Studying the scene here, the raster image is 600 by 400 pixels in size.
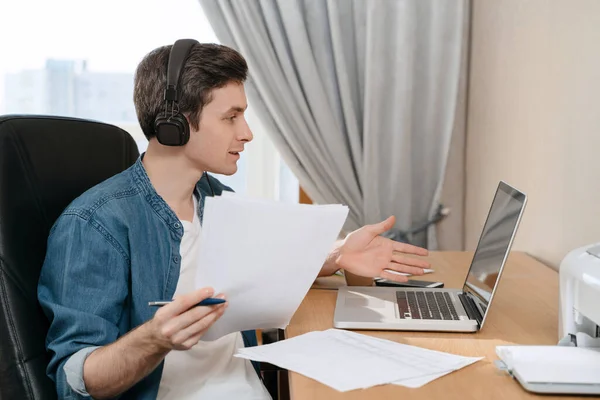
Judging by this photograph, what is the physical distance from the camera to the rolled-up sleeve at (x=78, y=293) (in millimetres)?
1122

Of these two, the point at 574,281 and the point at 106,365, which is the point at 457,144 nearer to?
the point at 574,281

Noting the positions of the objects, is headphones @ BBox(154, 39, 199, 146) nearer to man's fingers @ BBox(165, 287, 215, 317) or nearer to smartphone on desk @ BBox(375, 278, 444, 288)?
man's fingers @ BBox(165, 287, 215, 317)

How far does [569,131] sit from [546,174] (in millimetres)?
177

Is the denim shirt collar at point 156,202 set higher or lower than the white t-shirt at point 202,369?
higher

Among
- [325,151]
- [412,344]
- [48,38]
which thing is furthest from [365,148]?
[412,344]

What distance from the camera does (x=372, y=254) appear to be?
1.57 m

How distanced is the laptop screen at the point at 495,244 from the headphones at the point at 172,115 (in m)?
0.59

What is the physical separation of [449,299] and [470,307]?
0.08 metres

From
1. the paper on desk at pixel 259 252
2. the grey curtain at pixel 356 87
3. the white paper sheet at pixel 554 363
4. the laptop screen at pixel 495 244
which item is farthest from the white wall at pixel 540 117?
the paper on desk at pixel 259 252

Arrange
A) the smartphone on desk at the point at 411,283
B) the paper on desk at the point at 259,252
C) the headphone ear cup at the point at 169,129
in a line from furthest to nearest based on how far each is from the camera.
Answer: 1. the smartphone on desk at the point at 411,283
2. the headphone ear cup at the point at 169,129
3. the paper on desk at the point at 259,252

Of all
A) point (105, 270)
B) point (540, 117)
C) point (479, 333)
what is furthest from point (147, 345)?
point (540, 117)

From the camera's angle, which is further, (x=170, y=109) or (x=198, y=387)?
(x=170, y=109)

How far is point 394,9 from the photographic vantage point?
252 centimetres

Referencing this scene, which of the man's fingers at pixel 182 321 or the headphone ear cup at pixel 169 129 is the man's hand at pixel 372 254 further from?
the man's fingers at pixel 182 321
